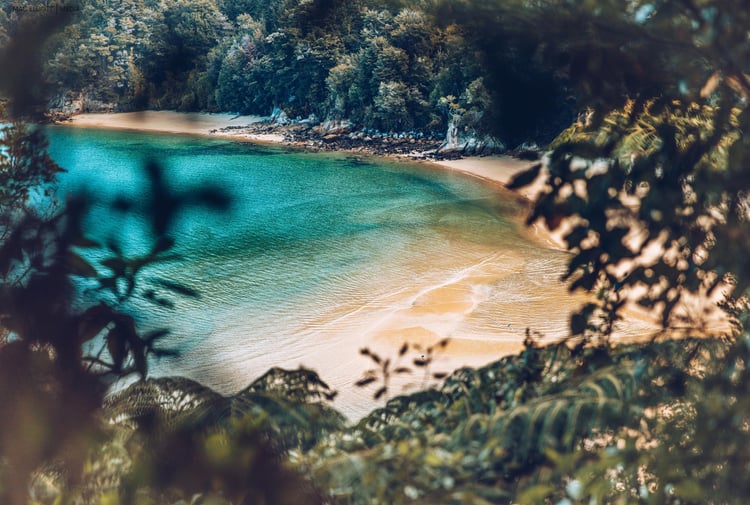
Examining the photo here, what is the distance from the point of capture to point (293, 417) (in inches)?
62.0

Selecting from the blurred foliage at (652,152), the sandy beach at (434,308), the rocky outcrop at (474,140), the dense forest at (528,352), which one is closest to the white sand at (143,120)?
the sandy beach at (434,308)

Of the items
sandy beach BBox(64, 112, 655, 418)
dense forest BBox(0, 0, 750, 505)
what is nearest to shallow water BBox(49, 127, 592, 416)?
sandy beach BBox(64, 112, 655, 418)

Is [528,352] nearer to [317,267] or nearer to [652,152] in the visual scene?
[652,152]

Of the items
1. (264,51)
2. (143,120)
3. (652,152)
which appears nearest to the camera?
(652,152)

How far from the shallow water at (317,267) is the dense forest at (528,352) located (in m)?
0.21

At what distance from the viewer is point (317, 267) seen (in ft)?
29.3

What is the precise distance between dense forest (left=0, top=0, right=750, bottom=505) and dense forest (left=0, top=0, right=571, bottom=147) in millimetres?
A: 21

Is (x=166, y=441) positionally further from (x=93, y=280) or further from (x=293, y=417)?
(x=93, y=280)

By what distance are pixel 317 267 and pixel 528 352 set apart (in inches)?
292

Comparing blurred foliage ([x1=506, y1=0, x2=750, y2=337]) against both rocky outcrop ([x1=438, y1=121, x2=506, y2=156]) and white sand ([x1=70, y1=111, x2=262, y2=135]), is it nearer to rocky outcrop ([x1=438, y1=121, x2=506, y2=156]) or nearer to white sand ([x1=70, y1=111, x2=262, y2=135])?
rocky outcrop ([x1=438, y1=121, x2=506, y2=156])

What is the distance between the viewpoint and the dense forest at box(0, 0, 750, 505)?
1.39 m

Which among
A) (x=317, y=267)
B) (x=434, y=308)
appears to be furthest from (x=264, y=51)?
(x=317, y=267)

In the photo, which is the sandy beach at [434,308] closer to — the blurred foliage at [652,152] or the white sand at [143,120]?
the white sand at [143,120]

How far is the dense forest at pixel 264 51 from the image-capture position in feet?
5.48
